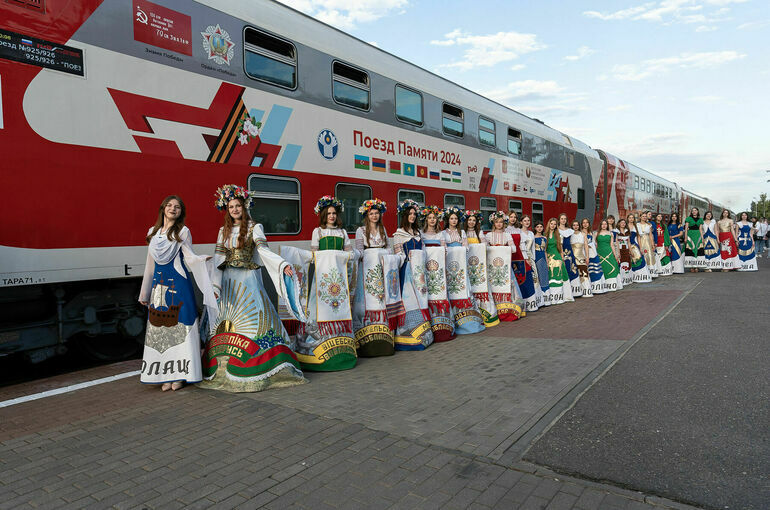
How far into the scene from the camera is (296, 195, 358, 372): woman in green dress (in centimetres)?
561

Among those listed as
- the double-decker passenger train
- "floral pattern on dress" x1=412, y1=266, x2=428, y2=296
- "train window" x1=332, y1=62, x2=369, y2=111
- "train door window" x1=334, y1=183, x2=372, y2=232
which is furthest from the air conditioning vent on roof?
"floral pattern on dress" x1=412, y1=266, x2=428, y2=296

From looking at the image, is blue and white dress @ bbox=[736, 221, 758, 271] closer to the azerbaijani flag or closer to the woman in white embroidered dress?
the azerbaijani flag

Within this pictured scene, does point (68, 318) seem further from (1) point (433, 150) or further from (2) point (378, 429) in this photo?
(1) point (433, 150)

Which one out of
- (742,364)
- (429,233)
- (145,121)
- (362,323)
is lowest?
(742,364)

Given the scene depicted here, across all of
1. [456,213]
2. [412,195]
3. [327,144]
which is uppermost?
[327,144]

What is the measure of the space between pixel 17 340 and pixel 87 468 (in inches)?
87.9

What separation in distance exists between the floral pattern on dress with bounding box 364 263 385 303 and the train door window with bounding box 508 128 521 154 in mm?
6979

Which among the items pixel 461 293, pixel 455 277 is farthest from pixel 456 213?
pixel 461 293

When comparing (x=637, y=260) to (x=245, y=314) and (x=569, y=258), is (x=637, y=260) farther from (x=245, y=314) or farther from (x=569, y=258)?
(x=245, y=314)

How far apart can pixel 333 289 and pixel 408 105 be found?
4.35 meters

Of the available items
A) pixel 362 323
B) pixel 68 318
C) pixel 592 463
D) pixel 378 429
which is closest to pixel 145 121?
pixel 68 318

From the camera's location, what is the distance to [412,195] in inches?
358

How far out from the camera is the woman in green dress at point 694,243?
16.6 m

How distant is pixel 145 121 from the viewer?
17.5 feet
